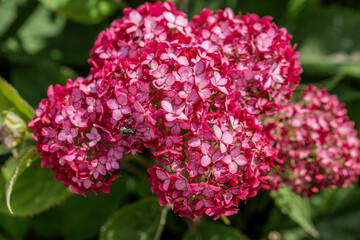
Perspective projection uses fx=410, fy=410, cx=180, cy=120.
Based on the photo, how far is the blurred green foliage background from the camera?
2.36 m

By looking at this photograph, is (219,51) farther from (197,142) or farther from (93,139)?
(93,139)

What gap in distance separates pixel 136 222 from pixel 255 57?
971mm

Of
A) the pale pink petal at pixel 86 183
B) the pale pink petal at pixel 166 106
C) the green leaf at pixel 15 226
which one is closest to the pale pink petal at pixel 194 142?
the pale pink petal at pixel 166 106

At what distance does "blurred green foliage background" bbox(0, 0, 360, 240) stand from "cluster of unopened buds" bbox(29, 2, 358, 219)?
0.91 meters

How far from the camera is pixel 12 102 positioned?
1.68 metres

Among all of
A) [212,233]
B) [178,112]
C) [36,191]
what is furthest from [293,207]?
[36,191]

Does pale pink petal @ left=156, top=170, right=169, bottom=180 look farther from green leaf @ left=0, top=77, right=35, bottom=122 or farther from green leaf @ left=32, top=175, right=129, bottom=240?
green leaf @ left=32, top=175, right=129, bottom=240

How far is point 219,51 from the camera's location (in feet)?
4.74

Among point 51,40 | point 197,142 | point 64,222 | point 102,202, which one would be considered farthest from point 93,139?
point 51,40

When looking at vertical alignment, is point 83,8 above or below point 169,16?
below

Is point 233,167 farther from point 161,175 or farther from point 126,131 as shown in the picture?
point 126,131

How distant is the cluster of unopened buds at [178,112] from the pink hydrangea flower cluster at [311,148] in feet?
0.55

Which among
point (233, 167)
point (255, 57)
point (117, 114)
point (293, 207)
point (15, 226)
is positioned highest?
point (255, 57)

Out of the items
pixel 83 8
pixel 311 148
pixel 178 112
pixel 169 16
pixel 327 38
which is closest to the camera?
pixel 178 112
